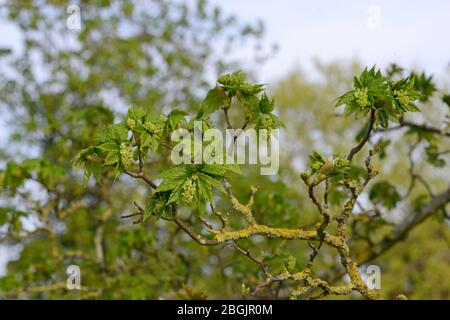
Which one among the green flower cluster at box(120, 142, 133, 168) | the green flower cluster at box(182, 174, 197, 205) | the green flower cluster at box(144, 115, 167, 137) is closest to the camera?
the green flower cluster at box(182, 174, 197, 205)

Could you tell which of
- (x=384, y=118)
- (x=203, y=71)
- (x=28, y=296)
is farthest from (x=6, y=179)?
(x=203, y=71)

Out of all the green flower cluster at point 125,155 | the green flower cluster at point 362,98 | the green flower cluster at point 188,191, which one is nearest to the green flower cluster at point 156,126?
the green flower cluster at point 125,155

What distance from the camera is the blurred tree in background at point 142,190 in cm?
493

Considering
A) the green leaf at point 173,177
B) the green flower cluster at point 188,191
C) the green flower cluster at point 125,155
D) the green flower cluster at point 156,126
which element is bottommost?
the green flower cluster at point 188,191

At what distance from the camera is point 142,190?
9.65 metres

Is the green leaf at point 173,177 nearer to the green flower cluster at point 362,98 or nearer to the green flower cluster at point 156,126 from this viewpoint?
the green flower cluster at point 156,126

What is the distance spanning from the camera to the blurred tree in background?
16.2ft

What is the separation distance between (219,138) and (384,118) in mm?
778

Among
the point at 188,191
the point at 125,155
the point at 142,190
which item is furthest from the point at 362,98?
the point at 142,190

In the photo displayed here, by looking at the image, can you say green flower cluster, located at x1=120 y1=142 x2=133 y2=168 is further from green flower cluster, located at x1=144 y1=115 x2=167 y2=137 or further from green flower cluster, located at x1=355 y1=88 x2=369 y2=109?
green flower cluster, located at x1=355 y1=88 x2=369 y2=109

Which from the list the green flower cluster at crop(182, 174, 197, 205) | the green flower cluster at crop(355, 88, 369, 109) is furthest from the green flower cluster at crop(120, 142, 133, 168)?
the green flower cluster at crop(355, 88, 369, 109)

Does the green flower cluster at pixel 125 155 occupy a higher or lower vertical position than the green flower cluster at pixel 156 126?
lower

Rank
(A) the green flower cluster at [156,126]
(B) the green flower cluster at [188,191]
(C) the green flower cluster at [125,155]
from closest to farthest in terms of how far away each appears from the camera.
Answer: (B) the green flower cluster at [188,191], (C) the green flower cluster at [125,155], (A) the green flower cluster at [156,126]
